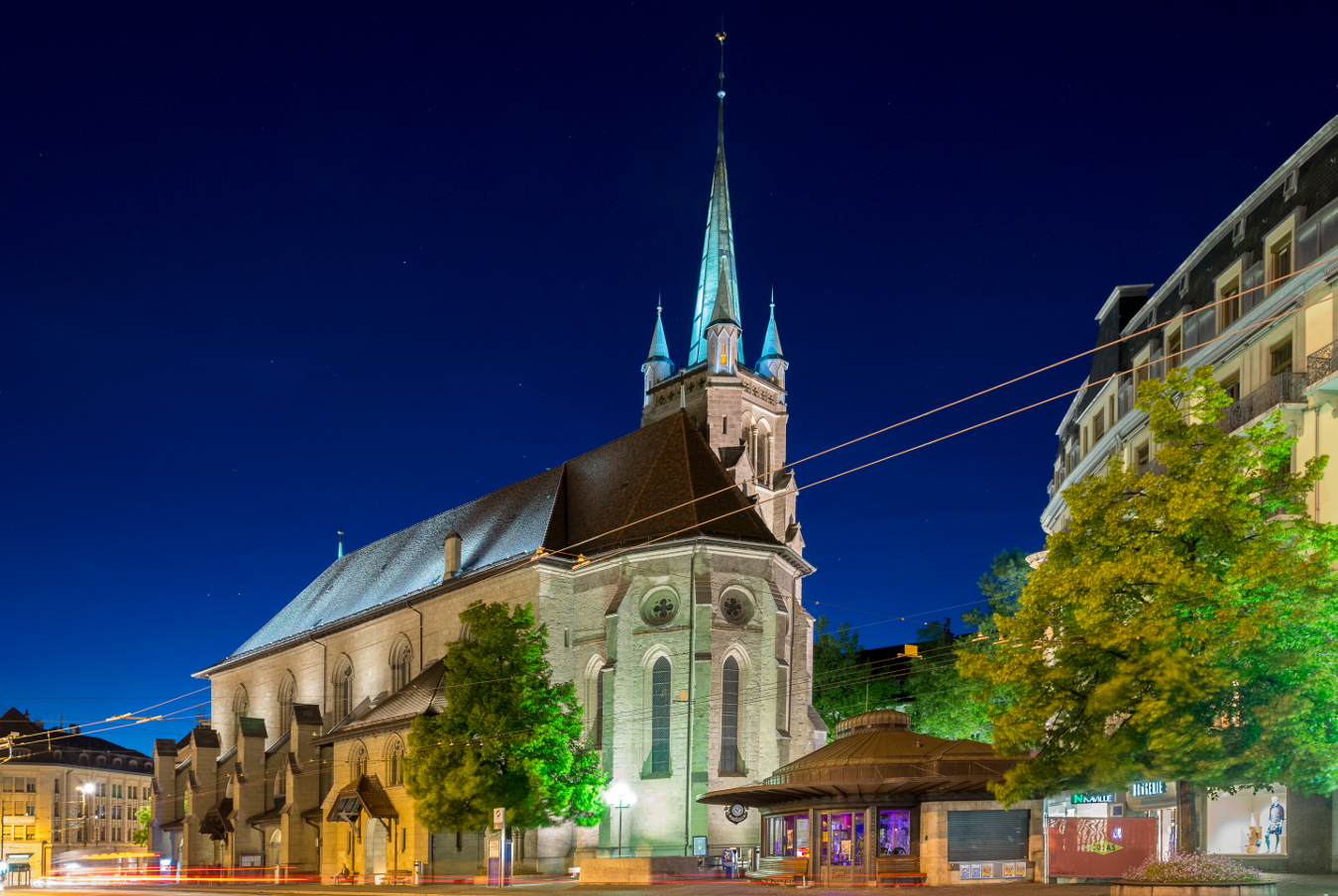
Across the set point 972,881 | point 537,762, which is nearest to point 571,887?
point 537,762

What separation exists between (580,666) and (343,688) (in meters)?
17.7

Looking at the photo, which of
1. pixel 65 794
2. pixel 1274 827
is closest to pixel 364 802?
pixel 1274 827

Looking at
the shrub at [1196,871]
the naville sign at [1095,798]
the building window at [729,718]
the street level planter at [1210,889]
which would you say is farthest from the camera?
the building window at [729,718]

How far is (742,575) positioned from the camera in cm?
4369

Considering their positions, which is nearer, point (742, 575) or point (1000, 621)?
point (1000, 621)

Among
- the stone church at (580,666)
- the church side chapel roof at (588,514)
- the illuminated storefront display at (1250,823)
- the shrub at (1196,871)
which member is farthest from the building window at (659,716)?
the shrub at (1196,871)

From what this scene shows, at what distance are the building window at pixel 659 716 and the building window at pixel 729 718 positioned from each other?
1.82 m

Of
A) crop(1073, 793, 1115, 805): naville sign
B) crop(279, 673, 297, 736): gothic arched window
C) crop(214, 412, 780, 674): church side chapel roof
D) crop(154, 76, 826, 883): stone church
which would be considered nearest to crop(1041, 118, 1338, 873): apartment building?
crop(1073, 793, 1115, 805): naville sign

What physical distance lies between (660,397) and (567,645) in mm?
28065

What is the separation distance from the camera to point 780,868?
31.2m

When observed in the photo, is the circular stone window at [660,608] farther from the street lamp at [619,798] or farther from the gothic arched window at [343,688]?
the gothic arched window at [343,688]

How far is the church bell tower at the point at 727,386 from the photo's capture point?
6488cm

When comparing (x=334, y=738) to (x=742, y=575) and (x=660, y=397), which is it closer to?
(x=742, y=575)

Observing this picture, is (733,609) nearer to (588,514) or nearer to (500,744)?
(588,514)
